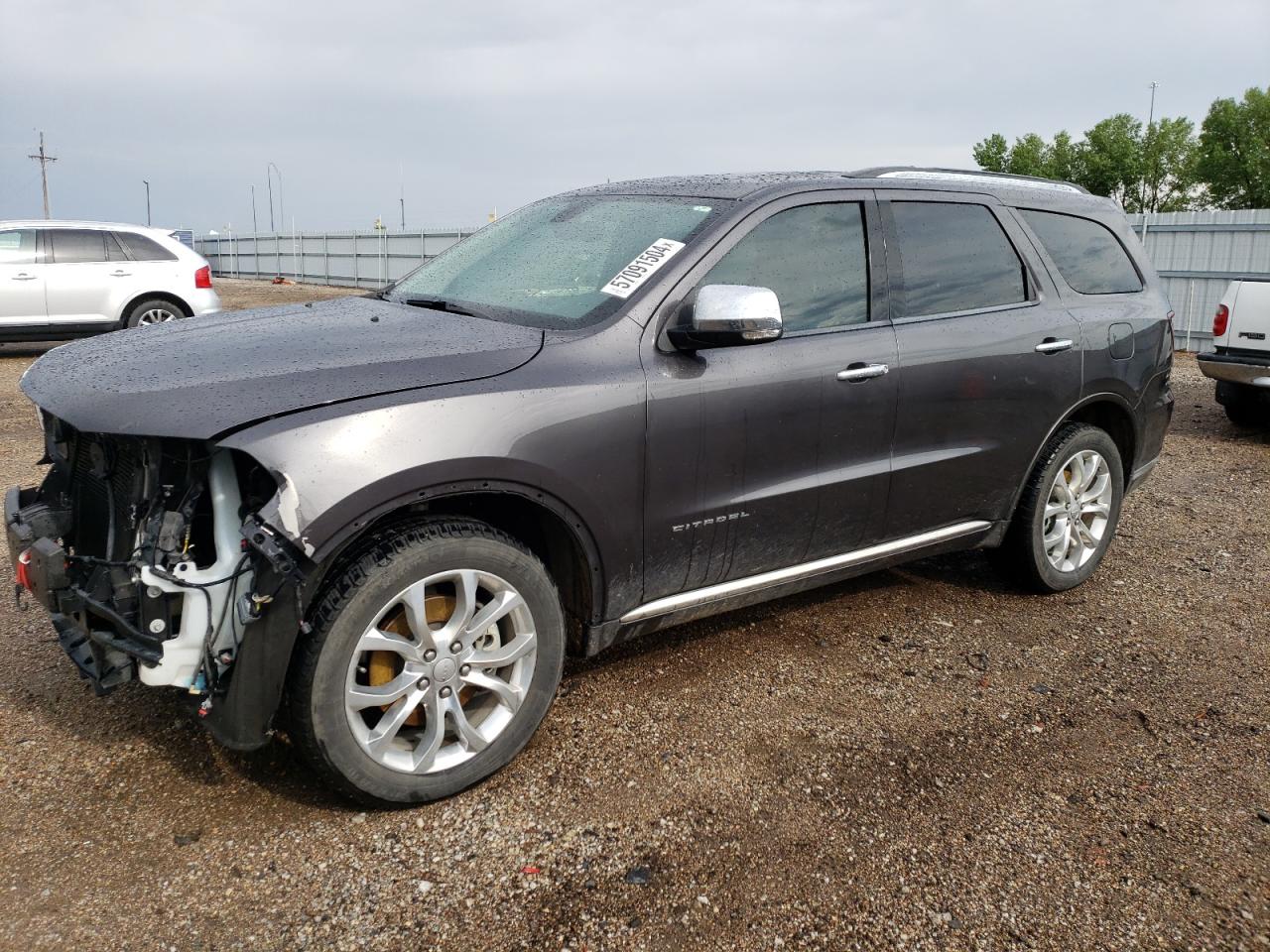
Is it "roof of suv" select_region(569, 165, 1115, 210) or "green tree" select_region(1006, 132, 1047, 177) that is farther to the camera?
"green tree" select_region(1006, 132, 1047, 177)

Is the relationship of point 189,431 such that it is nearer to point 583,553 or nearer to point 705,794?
point 583,553

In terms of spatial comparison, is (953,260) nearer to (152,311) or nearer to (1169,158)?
(152,311)

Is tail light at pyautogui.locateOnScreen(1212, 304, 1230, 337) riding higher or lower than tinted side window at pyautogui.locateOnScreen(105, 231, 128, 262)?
lower

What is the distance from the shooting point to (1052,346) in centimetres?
447

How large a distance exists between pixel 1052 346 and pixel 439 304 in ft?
8.38

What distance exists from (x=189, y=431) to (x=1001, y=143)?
91.0m

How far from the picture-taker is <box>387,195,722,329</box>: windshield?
3459 mm

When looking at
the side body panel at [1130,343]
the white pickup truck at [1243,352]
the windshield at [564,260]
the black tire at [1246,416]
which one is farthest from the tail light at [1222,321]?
the windshield at [564,260]

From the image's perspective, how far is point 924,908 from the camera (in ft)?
8.71

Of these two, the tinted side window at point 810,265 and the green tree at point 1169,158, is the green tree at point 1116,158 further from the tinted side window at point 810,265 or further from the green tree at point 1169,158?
the tinted side window at point 810,265

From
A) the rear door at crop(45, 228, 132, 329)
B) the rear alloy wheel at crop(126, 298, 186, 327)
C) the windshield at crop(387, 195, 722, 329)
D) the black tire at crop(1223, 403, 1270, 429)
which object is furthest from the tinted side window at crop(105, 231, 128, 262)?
the black tire at crop(1223, 403, 1270, 429)

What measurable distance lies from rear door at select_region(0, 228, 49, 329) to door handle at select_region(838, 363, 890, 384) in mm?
11683

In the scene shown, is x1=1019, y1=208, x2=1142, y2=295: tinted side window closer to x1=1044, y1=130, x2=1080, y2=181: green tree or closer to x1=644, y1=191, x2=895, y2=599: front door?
x1=644, y1=191, x2=895, y2=599: front door

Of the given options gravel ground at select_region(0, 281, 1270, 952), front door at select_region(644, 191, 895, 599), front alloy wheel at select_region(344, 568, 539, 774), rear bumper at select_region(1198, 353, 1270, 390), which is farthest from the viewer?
rear bumper at select_region(1198, 353, 1270, 390)
